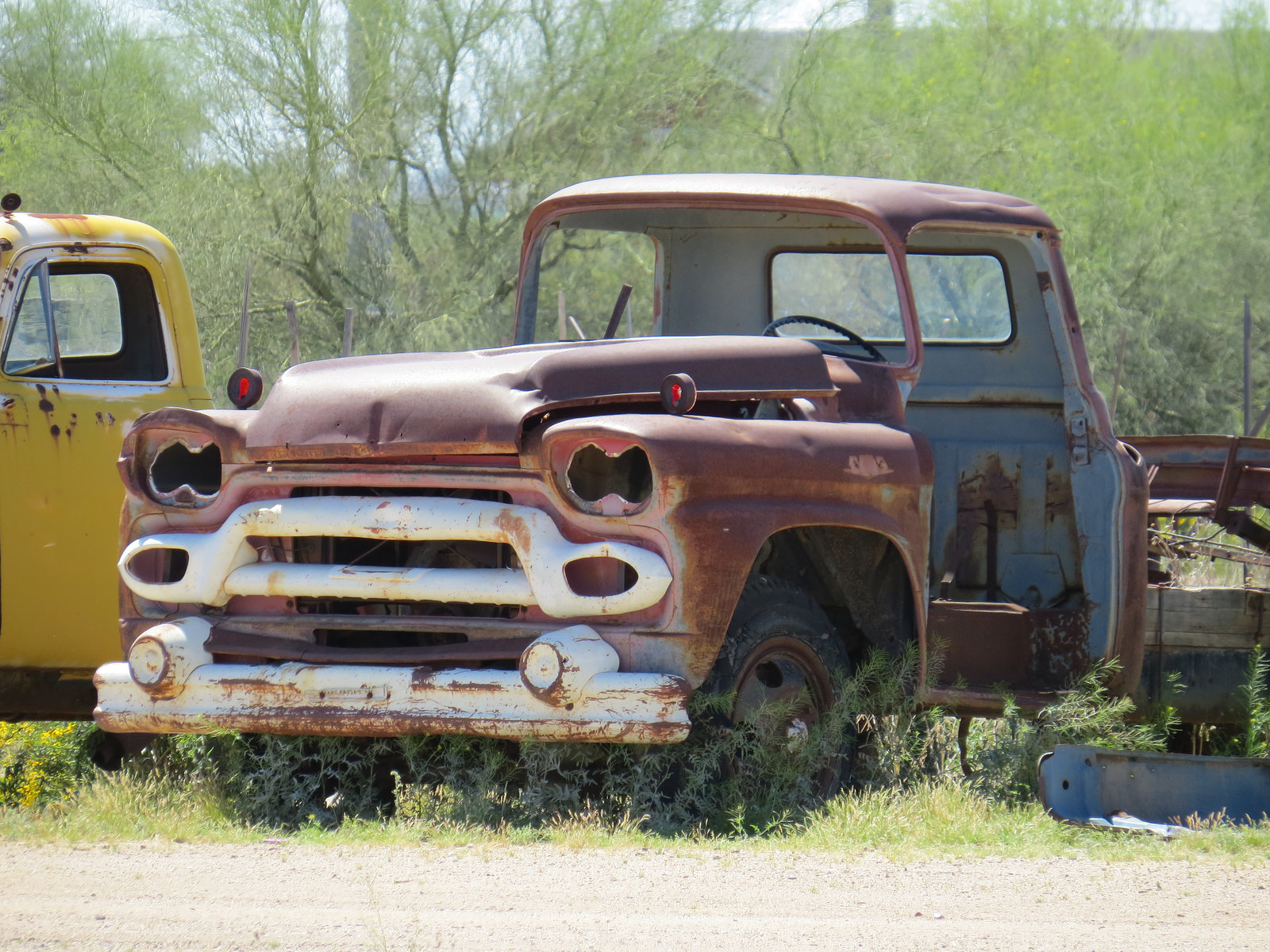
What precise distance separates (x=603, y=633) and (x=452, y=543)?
784 mm

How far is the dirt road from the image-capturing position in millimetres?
3094

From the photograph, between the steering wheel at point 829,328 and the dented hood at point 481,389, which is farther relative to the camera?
the steering wheel at point 829,328

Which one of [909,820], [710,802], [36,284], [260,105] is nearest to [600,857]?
[710,802]

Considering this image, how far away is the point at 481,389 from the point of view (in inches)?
166

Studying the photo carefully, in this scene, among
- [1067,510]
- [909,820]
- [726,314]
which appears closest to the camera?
[909,820]

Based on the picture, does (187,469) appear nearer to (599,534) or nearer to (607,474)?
(607,474)

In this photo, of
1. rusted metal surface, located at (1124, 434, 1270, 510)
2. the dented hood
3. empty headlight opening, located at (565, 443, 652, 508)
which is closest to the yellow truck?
the dented hood

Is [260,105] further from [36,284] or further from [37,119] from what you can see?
[36,284]

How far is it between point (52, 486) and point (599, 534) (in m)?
2.85

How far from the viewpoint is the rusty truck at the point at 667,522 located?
403cm

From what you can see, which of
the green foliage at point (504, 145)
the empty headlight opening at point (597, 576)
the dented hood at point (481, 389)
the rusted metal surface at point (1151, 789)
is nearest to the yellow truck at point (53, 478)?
the dented hood at point (481, 389)

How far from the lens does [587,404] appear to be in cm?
436

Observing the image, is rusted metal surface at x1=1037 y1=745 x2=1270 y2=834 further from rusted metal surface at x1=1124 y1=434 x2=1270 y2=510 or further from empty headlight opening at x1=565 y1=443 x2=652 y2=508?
rusted metal surface at x1=1124 y1=434 x2=1270 y2=510

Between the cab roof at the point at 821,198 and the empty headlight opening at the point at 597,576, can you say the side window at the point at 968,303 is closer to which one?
the cab roof at the point at 821,198
